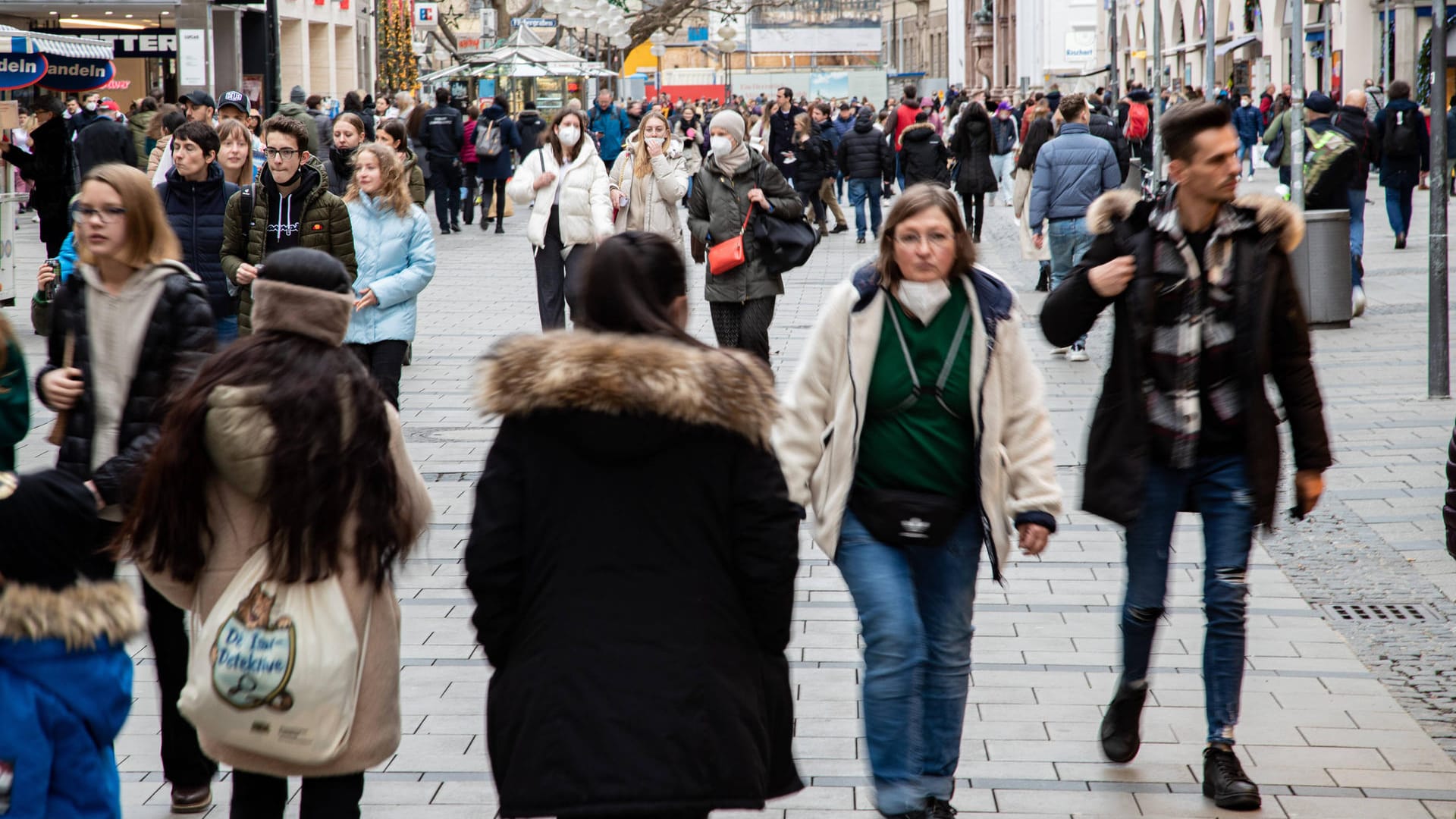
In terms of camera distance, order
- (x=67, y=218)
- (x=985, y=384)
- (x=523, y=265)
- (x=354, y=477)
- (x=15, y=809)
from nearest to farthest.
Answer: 1. (x=15, y=809)
2. (x=354, y=477)
3. (x=985, y=384)
4. (x=67, y=218)
5. (x=523, y=265)

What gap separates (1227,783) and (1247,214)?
1.44 m

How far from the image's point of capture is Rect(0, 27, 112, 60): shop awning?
18188 millimetres

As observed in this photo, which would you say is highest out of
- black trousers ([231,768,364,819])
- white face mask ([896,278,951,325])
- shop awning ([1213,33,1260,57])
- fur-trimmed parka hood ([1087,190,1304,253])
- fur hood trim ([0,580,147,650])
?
shop awning ([1213,33,1260,57])

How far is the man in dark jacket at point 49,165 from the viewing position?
1648 cm

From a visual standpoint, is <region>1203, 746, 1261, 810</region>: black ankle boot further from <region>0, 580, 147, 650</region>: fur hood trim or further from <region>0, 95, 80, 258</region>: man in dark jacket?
<region>0, 95, 80, 258</region>: man in dark jacket

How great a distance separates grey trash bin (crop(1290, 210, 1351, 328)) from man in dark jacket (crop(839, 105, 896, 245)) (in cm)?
868

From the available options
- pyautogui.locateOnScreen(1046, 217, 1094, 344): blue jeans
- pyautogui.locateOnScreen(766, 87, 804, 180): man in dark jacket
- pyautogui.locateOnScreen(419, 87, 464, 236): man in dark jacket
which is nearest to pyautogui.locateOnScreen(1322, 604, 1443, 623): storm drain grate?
pyautogui.locateOnScreen(1046, 217, 1094, 344): blue jeans

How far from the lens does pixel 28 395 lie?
4387 mm

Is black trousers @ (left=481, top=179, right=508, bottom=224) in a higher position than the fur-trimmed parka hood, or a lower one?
higher

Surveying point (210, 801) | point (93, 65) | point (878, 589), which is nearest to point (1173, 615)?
point (878, 589)

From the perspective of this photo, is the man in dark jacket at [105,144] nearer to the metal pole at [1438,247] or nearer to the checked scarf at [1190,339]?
the metal pole at [1438,247]

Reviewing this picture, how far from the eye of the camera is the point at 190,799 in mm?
4531

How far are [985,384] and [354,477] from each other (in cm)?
149

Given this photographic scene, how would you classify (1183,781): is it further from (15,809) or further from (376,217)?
(376,217)
